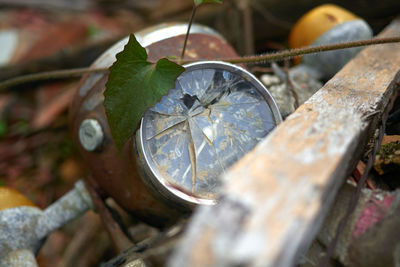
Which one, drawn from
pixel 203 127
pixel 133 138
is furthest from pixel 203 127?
pixel 133 138

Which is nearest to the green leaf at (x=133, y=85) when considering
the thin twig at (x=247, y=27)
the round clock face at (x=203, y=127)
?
the round clock face at (x=203, y=127)

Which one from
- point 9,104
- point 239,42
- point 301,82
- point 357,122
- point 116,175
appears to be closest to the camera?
point 357,122

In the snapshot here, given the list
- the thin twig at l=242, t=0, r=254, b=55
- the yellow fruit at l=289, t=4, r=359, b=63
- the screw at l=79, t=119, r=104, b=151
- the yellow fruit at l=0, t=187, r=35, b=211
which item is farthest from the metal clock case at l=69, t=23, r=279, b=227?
the thin twig at l=242, t=0, r=254, b=55

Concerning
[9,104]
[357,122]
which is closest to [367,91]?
[357,122]

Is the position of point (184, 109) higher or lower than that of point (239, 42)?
lower

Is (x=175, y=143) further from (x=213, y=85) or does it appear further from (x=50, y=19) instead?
(x=50, y=19)

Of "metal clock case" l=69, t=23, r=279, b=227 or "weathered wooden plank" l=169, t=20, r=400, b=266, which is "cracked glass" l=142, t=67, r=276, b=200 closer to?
"metal clock case" l=69, t=23, r=279, b=227

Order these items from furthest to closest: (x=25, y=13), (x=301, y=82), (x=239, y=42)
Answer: (x=25, y=13) < (x=239, y=42) < (x=301, y=82)

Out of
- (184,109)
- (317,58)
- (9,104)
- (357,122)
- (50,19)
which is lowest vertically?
(357,122)
